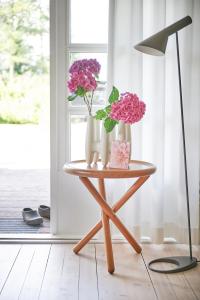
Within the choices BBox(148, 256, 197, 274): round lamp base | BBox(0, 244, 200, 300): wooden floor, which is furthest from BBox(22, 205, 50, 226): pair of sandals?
BBox(148, 256, 197, 274): round lamp base

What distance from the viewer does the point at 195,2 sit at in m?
2.95

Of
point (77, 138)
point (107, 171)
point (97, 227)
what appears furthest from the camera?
point (77, 138)

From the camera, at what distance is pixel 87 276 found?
2.57m

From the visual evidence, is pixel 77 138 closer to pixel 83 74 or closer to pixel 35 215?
pixel 83 74

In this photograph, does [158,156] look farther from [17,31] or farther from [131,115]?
[17,31]

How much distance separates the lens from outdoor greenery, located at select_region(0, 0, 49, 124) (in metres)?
9.42

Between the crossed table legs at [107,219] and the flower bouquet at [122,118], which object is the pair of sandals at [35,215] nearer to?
the crossed table legs at [107,219]

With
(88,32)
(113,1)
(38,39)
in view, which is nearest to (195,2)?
(113,1)

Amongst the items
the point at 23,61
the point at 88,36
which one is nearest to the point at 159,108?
the point at 88,36

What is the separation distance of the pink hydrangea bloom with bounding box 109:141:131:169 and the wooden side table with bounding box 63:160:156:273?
0.06m

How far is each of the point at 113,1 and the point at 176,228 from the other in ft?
5.06

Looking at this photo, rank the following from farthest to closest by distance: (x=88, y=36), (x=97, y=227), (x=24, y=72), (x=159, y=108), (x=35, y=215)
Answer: (x=24, y=72) → (x=35, y=215) → (x=88, y=36) → (x=159, y=108) → (x=97, y=227)

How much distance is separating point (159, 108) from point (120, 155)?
0.54 meters

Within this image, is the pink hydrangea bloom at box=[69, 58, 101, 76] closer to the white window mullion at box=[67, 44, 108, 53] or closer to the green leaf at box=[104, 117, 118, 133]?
the green leaf at box=[104, 117, 118, 133]
